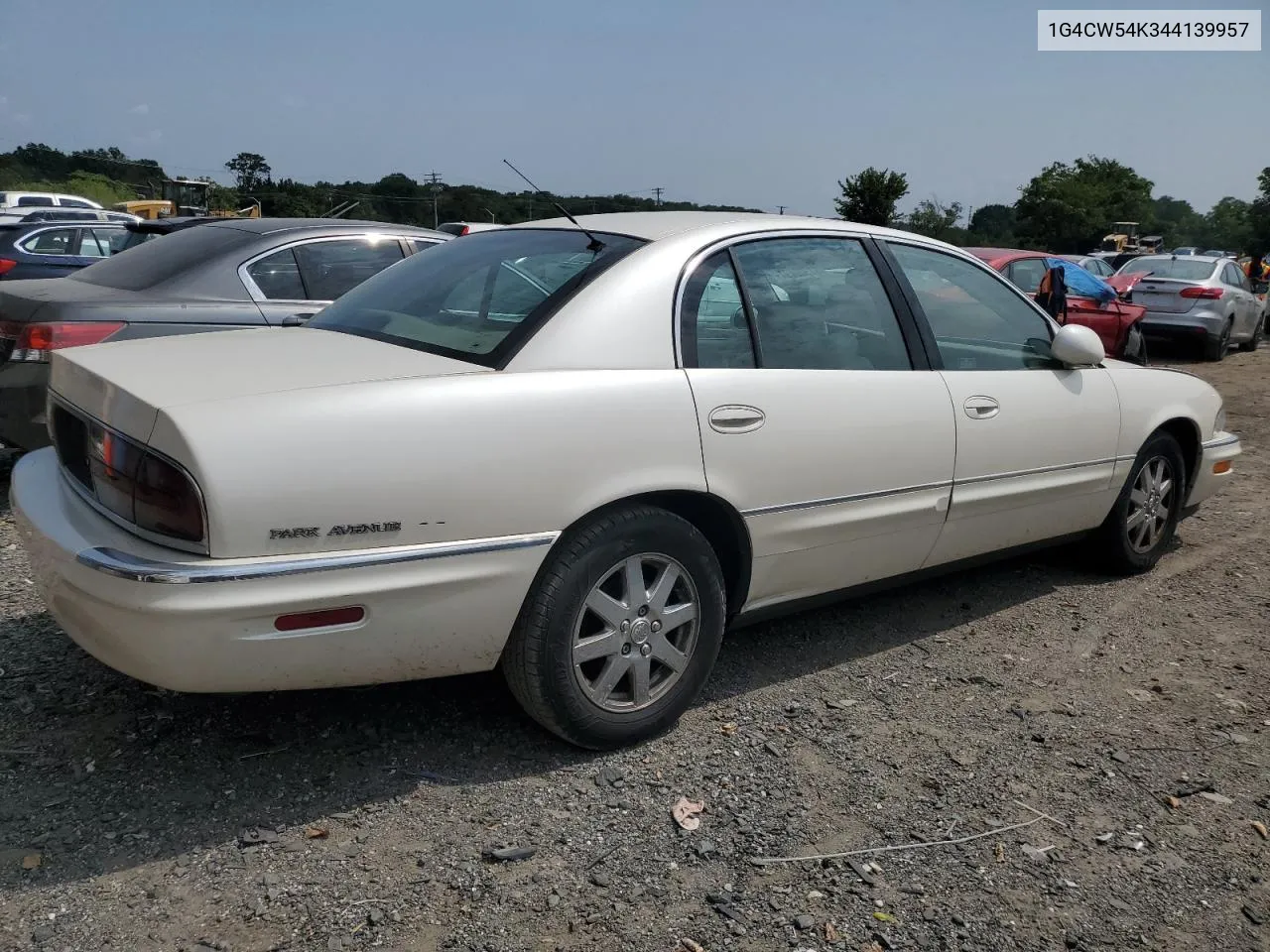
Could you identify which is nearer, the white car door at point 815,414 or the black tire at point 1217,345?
the white car door at point 815,414

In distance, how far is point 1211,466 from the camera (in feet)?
16.9

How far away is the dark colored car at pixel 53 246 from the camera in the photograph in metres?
10.4

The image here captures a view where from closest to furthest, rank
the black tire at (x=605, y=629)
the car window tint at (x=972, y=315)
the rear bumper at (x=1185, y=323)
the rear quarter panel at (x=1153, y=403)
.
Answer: the black tire at (x=605, y=629) < the car window tint at (x=972, y=315) < the rear quarter panel at (x=1153, y=403) < the rear bumper at (x=1185, y=323)

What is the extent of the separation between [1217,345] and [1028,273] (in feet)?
14.9

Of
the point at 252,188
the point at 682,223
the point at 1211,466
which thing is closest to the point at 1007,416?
the point at 682,223

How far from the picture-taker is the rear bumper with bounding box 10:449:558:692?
245 cm

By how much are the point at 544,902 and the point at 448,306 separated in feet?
5.92

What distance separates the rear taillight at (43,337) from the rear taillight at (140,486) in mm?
2446

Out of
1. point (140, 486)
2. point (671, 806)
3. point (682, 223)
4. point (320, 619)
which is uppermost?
point (682, 223)

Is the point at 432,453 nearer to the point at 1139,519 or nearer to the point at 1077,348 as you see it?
the point at 1077,348

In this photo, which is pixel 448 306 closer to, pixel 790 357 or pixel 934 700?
pixel 790 357

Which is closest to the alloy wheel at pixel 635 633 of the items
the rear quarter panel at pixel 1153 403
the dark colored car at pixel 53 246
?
the rear quarter panel at pixel 1153 403

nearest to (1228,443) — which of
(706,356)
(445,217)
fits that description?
(706,356)

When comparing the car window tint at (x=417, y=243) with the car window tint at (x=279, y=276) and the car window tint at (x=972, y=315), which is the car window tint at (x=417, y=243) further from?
the car window tint at (x=972, y=315)
